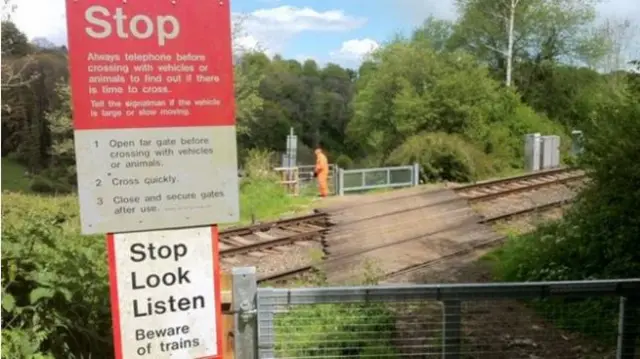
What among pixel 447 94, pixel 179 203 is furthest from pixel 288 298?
pixel 447 94

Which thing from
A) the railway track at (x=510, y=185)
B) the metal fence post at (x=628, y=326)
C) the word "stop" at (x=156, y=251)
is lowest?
the railway track at (x=510, y=185)

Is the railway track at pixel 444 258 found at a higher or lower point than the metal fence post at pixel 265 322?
lower

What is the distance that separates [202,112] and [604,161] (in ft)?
20.7

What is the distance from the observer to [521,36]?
137 feet

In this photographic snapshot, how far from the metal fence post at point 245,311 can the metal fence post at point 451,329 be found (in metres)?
1.07

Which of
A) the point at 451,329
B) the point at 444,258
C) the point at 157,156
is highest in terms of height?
the point at 157,156

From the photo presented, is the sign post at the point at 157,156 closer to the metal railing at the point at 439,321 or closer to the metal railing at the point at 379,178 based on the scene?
the metal railing at the point at 439,321

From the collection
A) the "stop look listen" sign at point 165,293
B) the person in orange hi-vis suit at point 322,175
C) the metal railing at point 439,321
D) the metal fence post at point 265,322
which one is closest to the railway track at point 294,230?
the person in orange hi-vis suit at point 322,175

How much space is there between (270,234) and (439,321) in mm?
8361

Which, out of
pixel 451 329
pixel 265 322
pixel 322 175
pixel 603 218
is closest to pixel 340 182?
pixel 322 175

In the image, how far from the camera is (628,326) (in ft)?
11.1

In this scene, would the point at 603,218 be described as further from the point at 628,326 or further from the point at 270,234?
the point at 270,234

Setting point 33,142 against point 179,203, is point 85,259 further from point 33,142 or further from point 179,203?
point 33,142

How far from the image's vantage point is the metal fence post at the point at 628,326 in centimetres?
334
